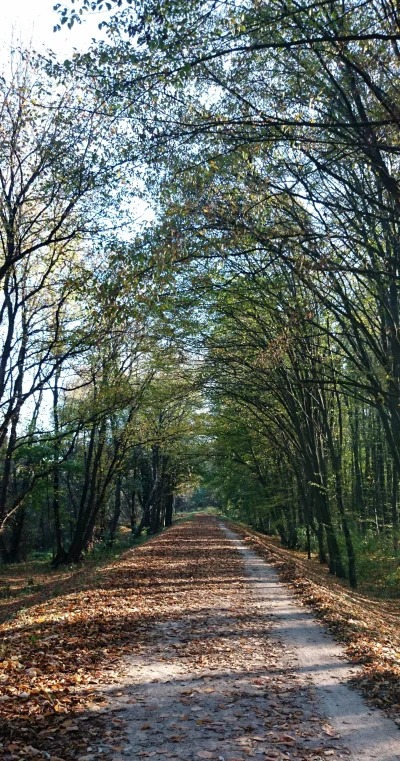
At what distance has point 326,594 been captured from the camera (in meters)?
11.6

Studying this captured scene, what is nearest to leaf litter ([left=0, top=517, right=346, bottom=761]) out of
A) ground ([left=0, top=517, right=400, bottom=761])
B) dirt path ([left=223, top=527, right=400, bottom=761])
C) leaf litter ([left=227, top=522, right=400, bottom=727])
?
ground ([left=0, top=517, right=400, bottom=761])

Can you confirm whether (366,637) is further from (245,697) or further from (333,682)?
(245,697)

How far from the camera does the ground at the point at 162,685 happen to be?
4395 millimetres

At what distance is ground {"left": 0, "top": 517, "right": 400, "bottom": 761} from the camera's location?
14.4ft

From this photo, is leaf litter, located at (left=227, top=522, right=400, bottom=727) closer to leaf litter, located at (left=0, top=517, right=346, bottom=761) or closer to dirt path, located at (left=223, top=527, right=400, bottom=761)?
dirt path, located at (left=223, top=527, right=400, bottom=761)

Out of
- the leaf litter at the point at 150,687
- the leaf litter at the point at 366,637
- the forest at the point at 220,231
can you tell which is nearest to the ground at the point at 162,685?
the leaf litter at the point at 150,687

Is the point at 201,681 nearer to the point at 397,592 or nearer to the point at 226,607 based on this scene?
the point at 226,607

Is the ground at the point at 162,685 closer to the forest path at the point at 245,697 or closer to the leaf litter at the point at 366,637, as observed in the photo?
the forest path at the point at 245,697

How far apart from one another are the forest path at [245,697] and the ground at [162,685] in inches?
0.7

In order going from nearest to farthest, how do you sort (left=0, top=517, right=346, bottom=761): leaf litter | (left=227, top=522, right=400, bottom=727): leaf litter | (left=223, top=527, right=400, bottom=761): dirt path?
(left=0, top=517, right=346, bottom=761): leaf litter → (left=223, top=527, right=400, bottom=761): dirt path → (left=227, top=522, right=400, bottom=727): leaf litter

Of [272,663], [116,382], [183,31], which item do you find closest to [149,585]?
[272,663]

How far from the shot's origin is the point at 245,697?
5523mm

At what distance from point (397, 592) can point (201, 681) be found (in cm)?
1355

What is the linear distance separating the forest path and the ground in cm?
2
